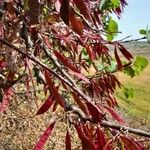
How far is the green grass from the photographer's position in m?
22.1

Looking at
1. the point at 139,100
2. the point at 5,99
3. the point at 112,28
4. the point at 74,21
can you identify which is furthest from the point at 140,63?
the point at 139,100

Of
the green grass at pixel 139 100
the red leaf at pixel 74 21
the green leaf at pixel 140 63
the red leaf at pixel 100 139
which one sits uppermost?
the red leaf at pixel 74 21

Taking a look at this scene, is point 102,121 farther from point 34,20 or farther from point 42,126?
point 42,126

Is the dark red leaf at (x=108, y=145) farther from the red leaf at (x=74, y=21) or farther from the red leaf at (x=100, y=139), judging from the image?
the red leaf at (x=74, y=21)

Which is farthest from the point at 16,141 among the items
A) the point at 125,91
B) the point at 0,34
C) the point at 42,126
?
the point at 0,34

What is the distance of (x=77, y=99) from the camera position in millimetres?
1064

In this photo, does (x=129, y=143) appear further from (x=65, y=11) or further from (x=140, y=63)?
(x=140, y=63)

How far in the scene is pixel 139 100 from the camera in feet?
92.9

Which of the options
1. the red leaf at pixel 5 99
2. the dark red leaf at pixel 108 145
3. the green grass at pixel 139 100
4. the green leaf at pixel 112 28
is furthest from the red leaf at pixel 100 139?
the green grass at pixel 139 100

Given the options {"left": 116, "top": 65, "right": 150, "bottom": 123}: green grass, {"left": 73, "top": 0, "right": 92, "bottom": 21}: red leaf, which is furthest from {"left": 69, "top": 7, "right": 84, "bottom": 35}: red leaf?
{"left": 116, "top": 65, "right": 150, "bottom": 123}: green grass

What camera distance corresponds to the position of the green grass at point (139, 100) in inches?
869

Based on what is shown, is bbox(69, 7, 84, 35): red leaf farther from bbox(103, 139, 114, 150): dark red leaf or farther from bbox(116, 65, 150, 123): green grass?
bbox(116, 65, 150, 123): green grass

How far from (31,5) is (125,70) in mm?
1980

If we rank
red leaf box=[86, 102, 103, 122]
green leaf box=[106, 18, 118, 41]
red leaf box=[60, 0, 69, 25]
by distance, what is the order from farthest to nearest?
1. green leaf box=[106, 18, 118, 41]
2. red leaf box=[86, 102, 103, 122]
3. red leaf box=[60, 0, 69, 25]
